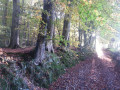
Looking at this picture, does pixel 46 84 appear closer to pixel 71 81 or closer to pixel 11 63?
pixel 71 81

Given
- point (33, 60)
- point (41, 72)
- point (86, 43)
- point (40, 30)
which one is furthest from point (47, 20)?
point (86, 43)

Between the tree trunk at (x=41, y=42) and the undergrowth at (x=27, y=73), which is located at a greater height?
the tree trunk at (x=41, y=42)

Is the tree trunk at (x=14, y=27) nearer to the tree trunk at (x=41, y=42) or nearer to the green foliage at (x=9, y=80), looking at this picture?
the tree trunk at (x=41, y=42)

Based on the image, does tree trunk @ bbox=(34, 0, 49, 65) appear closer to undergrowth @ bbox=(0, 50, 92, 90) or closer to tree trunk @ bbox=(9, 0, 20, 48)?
undergrowth @ bbox=(0, 50, 92, 90)

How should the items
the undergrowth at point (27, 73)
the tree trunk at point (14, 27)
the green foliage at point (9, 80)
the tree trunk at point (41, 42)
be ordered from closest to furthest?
the green foliage at point (9, 80) < the undergrowth at point (27, 73) < the tree trunk at point (41, 42) < the tree trunk at point (14, 27)

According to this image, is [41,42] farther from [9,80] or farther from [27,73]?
[9,80]

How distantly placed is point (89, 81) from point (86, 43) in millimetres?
12984

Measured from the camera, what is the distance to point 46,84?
652 cm

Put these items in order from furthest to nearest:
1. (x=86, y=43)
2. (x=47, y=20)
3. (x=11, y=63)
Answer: (x=86, y=43)
(x=47, y=20)
(x=11, y=63)

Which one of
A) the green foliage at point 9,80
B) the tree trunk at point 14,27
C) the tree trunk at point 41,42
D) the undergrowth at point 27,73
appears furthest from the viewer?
the tree trunk at point 14,27

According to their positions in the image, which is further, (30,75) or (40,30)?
(40,30)

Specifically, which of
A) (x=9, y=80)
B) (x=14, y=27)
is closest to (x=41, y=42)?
(x=9, y=80)

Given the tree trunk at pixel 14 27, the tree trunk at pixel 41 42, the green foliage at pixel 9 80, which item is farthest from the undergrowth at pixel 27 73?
the tree trunk at pixel 14 27

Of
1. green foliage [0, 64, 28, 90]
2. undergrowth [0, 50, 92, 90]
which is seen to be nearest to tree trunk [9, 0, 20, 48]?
undergrowth [0, 50, 92, 90]
